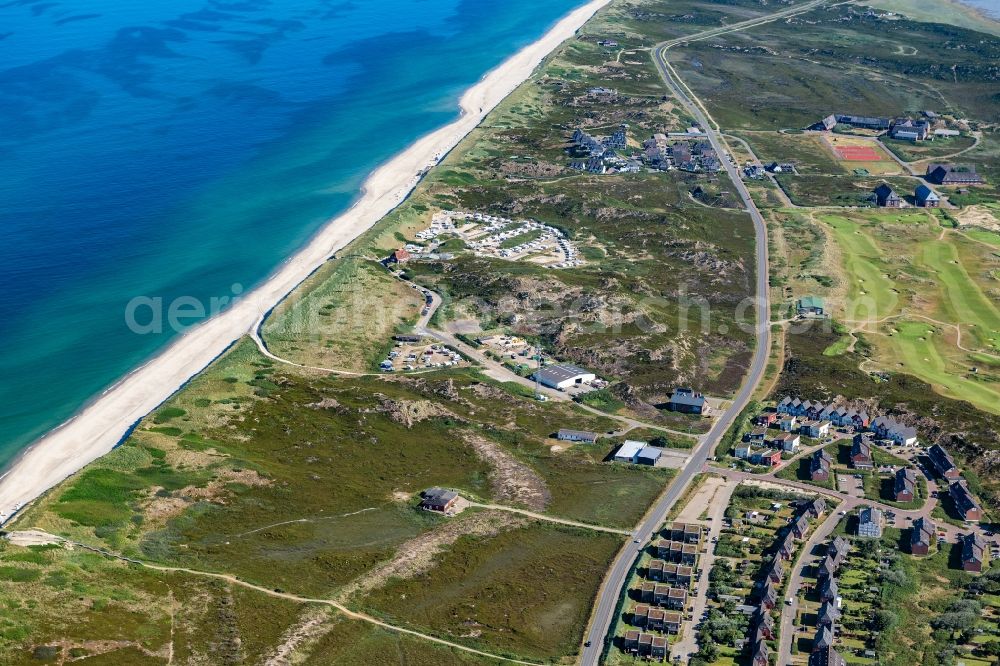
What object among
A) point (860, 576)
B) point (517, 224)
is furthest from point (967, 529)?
point (517, 224)

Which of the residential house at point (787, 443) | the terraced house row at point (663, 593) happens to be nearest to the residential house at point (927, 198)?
the residential house at point (787, 443)

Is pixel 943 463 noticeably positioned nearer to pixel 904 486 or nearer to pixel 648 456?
pixel 904 486

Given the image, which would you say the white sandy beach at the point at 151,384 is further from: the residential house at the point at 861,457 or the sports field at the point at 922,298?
the sports field at the point at 922,298

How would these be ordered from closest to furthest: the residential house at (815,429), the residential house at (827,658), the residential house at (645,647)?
the residential house at (827,658)
the residential house at (645,647)
the residential house at (815,429)

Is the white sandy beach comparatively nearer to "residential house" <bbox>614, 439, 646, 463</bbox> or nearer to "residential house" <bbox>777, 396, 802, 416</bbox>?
"residential house" <bbox>614, 439, 646, 463</bbox>

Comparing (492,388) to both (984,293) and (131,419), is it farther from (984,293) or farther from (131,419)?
(984,293)

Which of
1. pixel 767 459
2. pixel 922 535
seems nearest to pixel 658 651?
pixel 922 535
